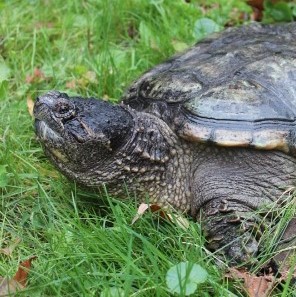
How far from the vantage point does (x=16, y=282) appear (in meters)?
2.32

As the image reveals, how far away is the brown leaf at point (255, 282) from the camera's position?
2.33 metres

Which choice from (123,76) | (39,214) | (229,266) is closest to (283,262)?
(229,266)

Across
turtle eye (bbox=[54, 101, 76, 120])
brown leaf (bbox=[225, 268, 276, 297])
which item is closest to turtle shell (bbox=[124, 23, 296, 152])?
turtle eye (bbox=[54, 101, 76, 120])

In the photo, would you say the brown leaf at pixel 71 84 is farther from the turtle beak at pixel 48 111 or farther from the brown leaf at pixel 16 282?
the brown leaf at pixel 16 282

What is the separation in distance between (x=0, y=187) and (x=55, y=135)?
418 mm

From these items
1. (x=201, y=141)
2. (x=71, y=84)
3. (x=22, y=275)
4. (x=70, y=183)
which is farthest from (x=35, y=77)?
(x=22, y=275)

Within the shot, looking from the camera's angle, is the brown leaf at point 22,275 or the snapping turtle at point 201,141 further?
the snapping turtle at point 201,141

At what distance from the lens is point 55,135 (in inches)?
107

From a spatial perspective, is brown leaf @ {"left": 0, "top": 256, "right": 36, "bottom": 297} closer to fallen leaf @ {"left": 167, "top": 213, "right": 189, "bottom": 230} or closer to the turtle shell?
fallen leaf @ {"left": 167, "top": 213, "right": 189, "bottom": 230}

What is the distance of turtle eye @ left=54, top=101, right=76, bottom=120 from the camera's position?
2725mm

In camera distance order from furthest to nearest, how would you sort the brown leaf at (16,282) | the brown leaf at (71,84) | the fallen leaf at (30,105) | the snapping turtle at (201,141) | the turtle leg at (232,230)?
the brown leaf at (71,84), the fallen leaf at (30,105), the snapping turtle at (201,141), the turtle leg at (232,230), the brown leaf at (16,282)

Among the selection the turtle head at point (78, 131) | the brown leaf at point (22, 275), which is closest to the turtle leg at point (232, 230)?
the turtle head at point (78, 131)

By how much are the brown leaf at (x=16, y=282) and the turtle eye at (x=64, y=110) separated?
2.16ft

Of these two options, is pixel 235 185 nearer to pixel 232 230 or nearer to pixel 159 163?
pixel 232 230
